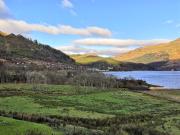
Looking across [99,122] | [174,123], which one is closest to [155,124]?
[174,123]

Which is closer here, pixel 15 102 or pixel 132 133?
pixel 132 133

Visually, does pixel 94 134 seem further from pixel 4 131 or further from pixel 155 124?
pixel 155 124

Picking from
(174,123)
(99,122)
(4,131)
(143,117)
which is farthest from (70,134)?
(143,117)

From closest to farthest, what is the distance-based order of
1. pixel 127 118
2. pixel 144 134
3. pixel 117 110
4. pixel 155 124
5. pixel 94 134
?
pixel 94 134, pixel 144 134, pixel 155 124, pixel 127 118, pixel 117 110

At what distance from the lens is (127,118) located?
73000 mm

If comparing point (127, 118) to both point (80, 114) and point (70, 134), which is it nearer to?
point (80, 114)

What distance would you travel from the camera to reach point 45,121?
46.6 metres

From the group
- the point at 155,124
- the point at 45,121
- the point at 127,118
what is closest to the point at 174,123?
the point at 155,124

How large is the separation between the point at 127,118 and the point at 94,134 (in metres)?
37.0

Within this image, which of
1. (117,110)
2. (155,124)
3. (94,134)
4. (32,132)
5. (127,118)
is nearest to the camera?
(32,132)

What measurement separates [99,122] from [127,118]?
10483 mm

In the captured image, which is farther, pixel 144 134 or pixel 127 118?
pixel 127 118

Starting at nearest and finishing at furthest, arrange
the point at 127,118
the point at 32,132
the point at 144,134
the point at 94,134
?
the point at 32,132, the point at 94,134, the point at 144,134, the point at 127,118

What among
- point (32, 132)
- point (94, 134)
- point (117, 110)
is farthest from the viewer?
point (117, 110)
